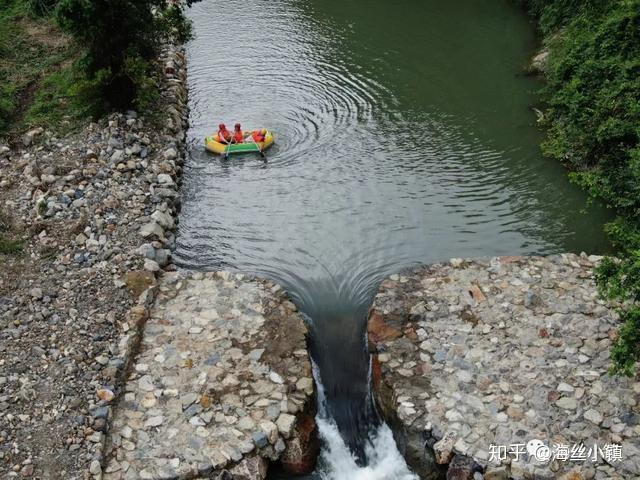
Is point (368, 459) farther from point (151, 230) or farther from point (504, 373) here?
point (151, 230)

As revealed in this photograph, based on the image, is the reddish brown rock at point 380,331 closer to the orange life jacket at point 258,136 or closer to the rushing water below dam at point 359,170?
the rushing water below dam at point 359,170

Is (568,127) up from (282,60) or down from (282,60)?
up

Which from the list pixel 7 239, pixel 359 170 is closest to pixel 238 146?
pixel 359 170

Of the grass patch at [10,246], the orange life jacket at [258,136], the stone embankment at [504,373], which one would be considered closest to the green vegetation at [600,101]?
the stone embankment at [504,373]

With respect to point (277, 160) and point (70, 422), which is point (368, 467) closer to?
point (70, 422)

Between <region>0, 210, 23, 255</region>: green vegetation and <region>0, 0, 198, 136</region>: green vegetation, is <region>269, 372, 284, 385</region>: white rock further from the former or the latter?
<region>0, 0, 198, 136</region>: green vegetation

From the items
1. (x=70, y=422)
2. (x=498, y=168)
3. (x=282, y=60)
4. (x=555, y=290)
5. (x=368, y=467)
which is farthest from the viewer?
(x=282, y=60)

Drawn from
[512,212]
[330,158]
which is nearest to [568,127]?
[512,212]

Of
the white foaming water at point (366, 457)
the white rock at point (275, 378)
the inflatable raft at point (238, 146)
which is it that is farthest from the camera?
the inflatable raft at point (238, 146)
